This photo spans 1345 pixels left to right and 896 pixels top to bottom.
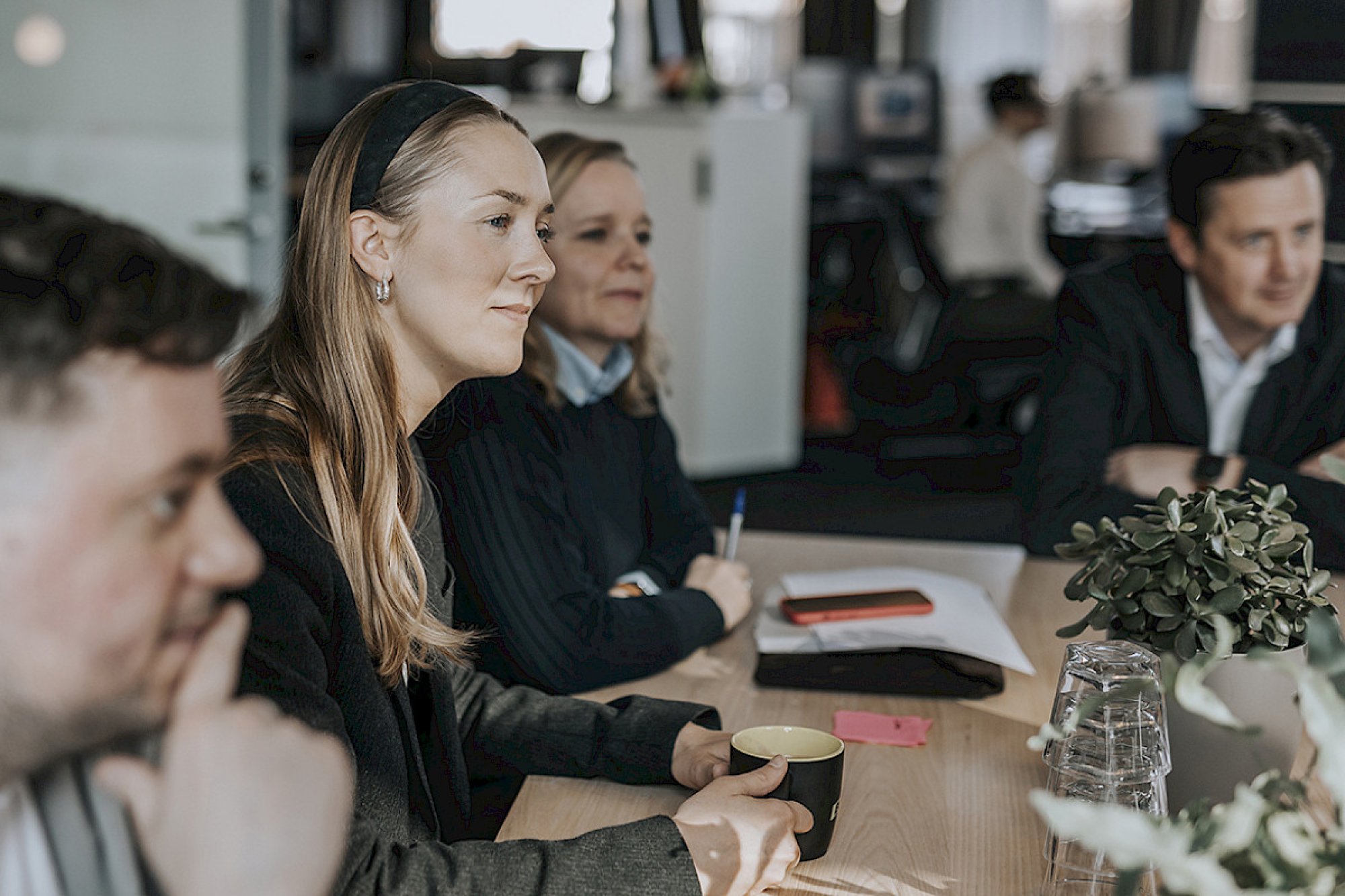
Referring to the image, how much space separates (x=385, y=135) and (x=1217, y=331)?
1548 mm

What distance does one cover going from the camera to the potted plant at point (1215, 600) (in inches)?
41.6

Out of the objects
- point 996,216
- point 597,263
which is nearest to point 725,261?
point 996,216

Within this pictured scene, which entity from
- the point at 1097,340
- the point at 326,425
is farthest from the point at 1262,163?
the point at 326,425

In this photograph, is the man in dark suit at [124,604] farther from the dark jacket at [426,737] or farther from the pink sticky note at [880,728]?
the pink sticky note at [880,728]

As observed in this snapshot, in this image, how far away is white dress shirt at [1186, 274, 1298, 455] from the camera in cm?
219

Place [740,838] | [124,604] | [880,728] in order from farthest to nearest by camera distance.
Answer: [880,728]
[740,838]
[124,604]

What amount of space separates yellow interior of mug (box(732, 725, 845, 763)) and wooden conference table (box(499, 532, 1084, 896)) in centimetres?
7

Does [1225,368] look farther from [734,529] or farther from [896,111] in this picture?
[896,111]

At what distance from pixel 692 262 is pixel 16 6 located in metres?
2.30

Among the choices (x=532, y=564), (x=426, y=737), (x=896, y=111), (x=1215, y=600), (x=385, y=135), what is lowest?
(x=426, y=737)

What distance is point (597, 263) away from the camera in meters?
1.90

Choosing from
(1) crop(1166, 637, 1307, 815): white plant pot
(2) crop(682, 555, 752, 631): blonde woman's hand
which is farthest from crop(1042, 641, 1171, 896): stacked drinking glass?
(2) crop(682, 555, 752, 631): blonde woman's hand

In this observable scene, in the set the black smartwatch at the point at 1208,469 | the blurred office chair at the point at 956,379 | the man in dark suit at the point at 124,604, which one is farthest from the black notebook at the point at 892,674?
the blurred office chair at the point at 956,379

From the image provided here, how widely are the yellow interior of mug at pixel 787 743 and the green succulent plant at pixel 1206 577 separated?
250 mm
